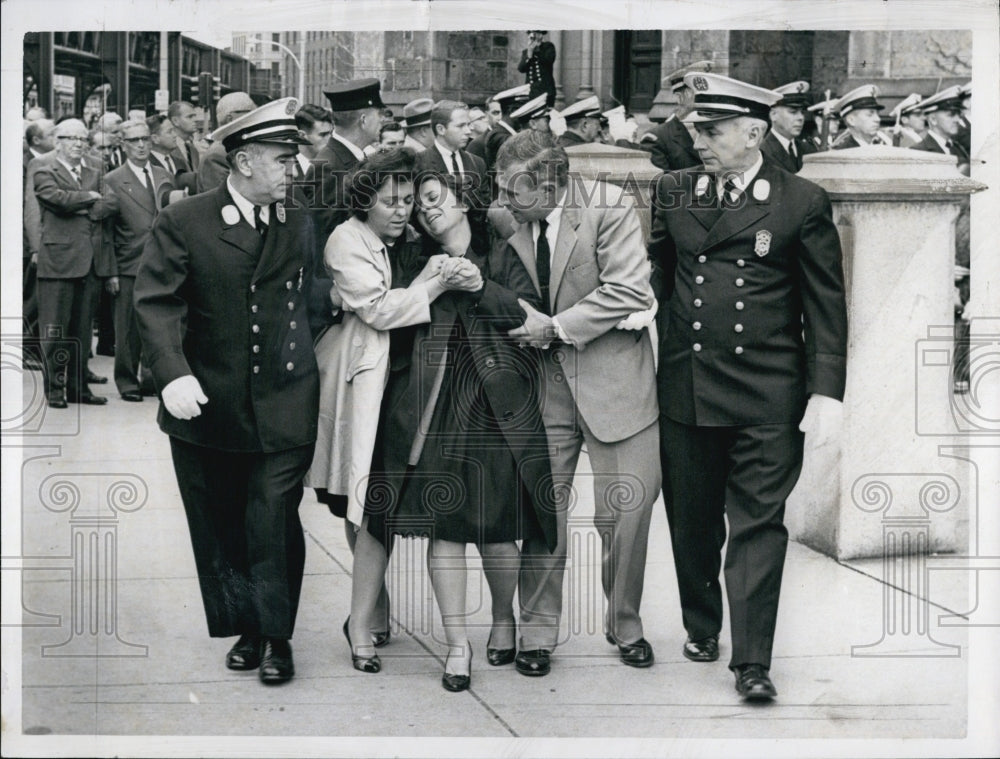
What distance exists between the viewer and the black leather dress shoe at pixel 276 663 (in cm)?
809

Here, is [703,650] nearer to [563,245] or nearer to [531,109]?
[563,245]

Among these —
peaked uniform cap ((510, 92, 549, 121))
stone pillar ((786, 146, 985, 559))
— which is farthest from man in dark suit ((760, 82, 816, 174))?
peaked uniform cap ((510, 92, 549, 121))

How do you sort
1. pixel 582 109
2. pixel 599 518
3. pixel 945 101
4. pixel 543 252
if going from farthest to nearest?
pixel 945 101, pixel 582 109, pixel 599 518, pixel 543 252

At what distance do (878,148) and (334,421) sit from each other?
8.98ft

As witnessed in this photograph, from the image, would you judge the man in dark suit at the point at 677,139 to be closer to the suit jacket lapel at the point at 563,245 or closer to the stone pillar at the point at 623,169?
the stone pillar at the point at 623,169

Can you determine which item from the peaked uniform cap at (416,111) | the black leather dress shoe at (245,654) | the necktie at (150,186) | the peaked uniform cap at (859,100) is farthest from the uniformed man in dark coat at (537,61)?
the black leather dress shoe at (245,654)

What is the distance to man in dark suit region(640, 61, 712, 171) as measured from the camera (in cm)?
826

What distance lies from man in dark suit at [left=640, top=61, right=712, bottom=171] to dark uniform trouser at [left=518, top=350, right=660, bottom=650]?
0.97m

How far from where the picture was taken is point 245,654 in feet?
26.9

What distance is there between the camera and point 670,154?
8.33m

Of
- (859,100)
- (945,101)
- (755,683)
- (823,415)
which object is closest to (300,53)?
(823,415)

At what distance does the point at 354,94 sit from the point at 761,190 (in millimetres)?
1758

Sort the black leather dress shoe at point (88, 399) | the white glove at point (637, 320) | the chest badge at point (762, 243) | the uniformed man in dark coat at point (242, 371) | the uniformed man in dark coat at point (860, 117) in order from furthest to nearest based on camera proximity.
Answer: the uniformed man in dark coat at point (860, 117)
the black leather dress shoe at point (88, 399)
the white glove at point (637, 320)
the uniformed man in dark coat at point (242, 371)
the chest badge at point (762, 243)

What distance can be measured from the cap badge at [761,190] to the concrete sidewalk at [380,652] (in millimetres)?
1529
